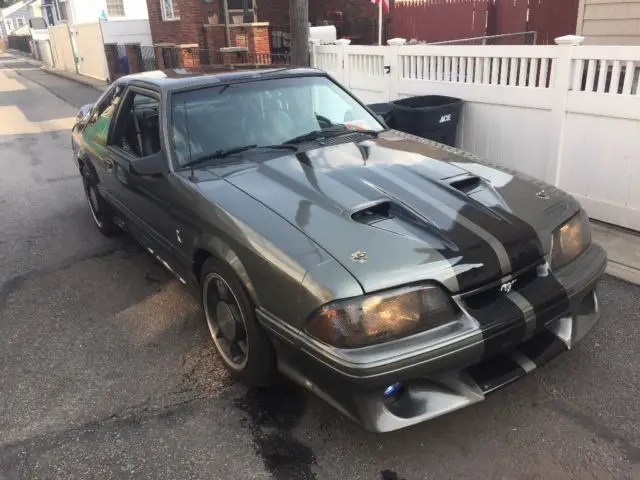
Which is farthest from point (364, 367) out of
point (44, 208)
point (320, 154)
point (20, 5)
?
point (20, 5)

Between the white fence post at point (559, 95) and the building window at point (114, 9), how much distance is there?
88.0ft

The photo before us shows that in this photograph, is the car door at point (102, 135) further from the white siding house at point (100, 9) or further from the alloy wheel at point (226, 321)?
the white siding house at point (100, 9)

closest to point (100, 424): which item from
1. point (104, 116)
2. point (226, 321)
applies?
point (226, 321)

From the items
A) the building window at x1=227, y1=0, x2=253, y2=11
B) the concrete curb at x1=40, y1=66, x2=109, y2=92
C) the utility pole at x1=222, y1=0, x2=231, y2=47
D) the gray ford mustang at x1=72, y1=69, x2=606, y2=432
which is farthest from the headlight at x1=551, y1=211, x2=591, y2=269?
the concrete curb at x1=40, y1=66, x2=109, y2=92

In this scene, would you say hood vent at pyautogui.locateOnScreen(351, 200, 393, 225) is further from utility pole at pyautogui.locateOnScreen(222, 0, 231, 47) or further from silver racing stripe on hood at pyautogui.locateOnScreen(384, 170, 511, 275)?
utility pole at pyautogui.locateOnScreen(222, 0, 231, 47)

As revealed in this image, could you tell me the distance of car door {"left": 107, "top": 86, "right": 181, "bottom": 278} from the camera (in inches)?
137

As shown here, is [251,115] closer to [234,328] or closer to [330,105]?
[330,105]

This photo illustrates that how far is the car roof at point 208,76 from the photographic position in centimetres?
360

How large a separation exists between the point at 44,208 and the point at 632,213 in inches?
240

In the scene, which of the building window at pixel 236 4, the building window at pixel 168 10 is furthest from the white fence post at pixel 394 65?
the building window at pixel 168 10

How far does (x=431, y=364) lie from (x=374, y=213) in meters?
0.80

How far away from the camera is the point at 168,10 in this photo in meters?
17.4

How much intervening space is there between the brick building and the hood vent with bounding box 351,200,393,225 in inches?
451

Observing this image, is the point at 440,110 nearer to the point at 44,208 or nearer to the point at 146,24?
the point at 44,208
